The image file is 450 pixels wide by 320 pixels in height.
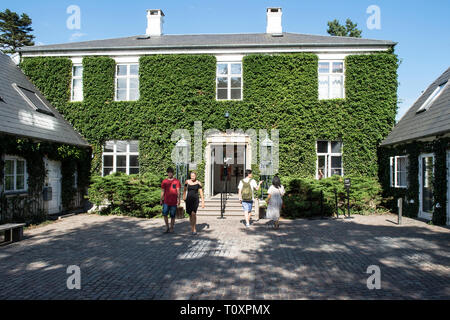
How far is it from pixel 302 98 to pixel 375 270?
10.7m

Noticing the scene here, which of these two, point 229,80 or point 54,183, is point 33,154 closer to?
point 54,183

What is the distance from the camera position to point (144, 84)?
1560 cm

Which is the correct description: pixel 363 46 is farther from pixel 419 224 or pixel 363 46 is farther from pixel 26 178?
pixel 26 178

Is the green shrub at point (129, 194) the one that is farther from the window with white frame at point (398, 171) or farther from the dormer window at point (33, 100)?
the window with white frame at point (398, 171)

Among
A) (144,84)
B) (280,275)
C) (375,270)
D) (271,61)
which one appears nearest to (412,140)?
(271,61)

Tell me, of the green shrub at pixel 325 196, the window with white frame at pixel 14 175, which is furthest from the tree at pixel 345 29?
the window with white frame at pixel 14 175

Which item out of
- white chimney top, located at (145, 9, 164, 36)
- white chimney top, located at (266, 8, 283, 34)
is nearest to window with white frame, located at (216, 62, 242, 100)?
white chimney top, located at (266, 8, 283, 34)

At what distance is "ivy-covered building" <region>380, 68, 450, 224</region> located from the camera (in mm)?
10703

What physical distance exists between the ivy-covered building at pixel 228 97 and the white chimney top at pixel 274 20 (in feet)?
8.97

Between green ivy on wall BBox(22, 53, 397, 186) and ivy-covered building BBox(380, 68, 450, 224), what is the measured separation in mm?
976

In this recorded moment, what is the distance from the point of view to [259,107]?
15164 millimetres

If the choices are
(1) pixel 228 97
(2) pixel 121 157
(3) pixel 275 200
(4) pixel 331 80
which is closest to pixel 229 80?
(1) pixel 228 97

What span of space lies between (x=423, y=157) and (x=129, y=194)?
11807 millimetres

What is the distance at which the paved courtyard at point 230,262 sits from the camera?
16.2 ft
